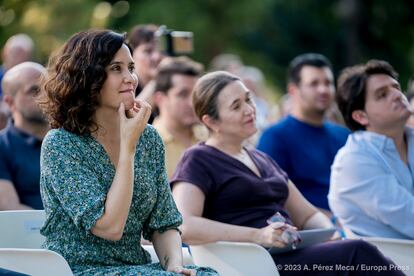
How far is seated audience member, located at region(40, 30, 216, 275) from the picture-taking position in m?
3.62

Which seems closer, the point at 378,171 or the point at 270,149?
the point at 378,171

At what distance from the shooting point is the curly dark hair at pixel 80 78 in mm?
3748

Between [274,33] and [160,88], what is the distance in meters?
17.6

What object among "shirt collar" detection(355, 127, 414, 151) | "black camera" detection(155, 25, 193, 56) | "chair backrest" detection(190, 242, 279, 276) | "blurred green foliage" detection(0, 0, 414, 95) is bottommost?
"blurred green foliage" detection(0, 0, 414, 95)

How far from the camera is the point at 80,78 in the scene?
375 cm

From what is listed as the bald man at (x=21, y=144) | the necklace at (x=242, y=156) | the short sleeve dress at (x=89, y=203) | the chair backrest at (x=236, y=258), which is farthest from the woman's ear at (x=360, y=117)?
the bald man at (x=21, y=144)

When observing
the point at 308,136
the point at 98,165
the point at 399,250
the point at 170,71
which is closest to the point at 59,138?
the point at 98,165

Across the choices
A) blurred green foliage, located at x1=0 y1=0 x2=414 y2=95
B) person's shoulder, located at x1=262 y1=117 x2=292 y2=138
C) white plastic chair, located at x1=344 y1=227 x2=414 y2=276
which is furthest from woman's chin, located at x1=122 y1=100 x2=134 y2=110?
blurred green foliage, located at x1=0 y1=0 x2=414 y2=95

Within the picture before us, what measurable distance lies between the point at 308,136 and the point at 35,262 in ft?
11.6

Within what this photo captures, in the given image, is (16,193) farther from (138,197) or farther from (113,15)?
(113,15)

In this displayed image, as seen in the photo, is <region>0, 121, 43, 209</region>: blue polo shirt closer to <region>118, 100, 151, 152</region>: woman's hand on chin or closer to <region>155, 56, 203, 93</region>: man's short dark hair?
<region>155, 56, 203, 93</region>: man's short dark hair

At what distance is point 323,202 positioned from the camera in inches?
254

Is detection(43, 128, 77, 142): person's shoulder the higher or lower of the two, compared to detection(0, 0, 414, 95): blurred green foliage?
higher

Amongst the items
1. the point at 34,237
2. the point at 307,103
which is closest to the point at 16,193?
the point at 34,237
